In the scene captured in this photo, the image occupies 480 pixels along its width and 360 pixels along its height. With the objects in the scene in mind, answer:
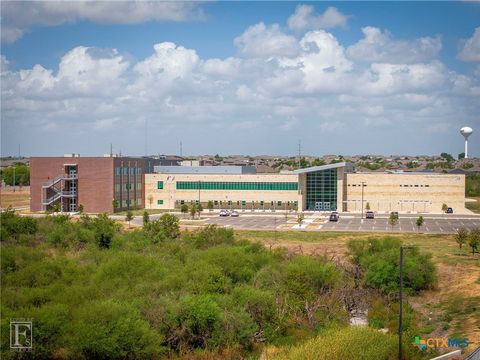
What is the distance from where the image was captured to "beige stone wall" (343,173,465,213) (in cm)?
7825

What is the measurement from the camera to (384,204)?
261ft

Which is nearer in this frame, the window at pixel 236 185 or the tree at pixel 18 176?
the window at pixel 236 185

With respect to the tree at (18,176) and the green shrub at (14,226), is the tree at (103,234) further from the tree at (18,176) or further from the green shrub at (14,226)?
the tree at (18,176)

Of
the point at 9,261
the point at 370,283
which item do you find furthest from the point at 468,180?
the point at 9,261

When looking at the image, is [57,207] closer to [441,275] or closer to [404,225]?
[404,225]

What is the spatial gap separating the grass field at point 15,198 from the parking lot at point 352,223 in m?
34.6

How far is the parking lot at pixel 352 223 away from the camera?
6281 centimetres

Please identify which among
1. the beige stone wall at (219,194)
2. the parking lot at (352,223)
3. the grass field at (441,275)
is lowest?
the grass field at (441,275)

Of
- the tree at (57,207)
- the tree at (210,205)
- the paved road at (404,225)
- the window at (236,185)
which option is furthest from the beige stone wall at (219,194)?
the tree at (57,207)

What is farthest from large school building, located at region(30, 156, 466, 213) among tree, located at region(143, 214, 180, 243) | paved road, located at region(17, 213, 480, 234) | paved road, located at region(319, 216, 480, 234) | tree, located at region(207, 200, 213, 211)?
tree, located at region(143, 214, 180, 243)

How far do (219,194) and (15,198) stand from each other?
42.3 metres

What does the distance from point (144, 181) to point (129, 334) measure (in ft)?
200

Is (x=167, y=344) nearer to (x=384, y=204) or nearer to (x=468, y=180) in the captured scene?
(x=384, y=204)

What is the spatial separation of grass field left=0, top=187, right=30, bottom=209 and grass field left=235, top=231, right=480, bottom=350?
47738mm
